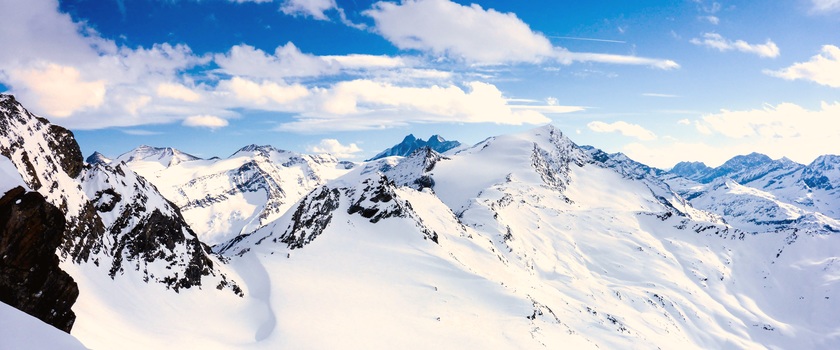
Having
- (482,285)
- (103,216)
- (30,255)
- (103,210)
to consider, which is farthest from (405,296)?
(30,255)

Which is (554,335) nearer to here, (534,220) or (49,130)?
(49,130)

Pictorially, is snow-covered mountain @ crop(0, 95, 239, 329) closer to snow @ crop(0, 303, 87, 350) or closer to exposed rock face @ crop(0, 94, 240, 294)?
exposed rock face @ crop(0, 94, 240, 294)

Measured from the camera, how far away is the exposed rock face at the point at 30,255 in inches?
703

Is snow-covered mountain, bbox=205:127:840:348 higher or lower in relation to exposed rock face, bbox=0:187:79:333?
lower

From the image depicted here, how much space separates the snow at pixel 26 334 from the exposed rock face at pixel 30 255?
8264mm

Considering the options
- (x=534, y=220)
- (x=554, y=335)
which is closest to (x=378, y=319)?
(x=554, y=335)

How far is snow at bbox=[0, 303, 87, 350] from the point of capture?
36.6 ft

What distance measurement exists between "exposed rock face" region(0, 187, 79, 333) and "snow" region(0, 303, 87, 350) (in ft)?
27.1

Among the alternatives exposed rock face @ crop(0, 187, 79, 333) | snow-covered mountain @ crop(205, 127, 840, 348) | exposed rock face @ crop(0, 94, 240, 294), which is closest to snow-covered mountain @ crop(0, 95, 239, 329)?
exposed rock face @ crop(0, 94, 240, 294)

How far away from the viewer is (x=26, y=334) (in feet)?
38.0

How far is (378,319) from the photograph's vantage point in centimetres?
5225

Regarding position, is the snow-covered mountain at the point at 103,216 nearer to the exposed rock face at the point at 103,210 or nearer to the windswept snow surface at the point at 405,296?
the exposed rock face at the point at 103,210

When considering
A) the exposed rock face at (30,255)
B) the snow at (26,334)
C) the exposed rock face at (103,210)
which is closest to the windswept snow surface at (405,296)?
the exposed rock face at (103,210)

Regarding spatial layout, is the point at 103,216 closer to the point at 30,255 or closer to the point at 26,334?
the point at 30,255
